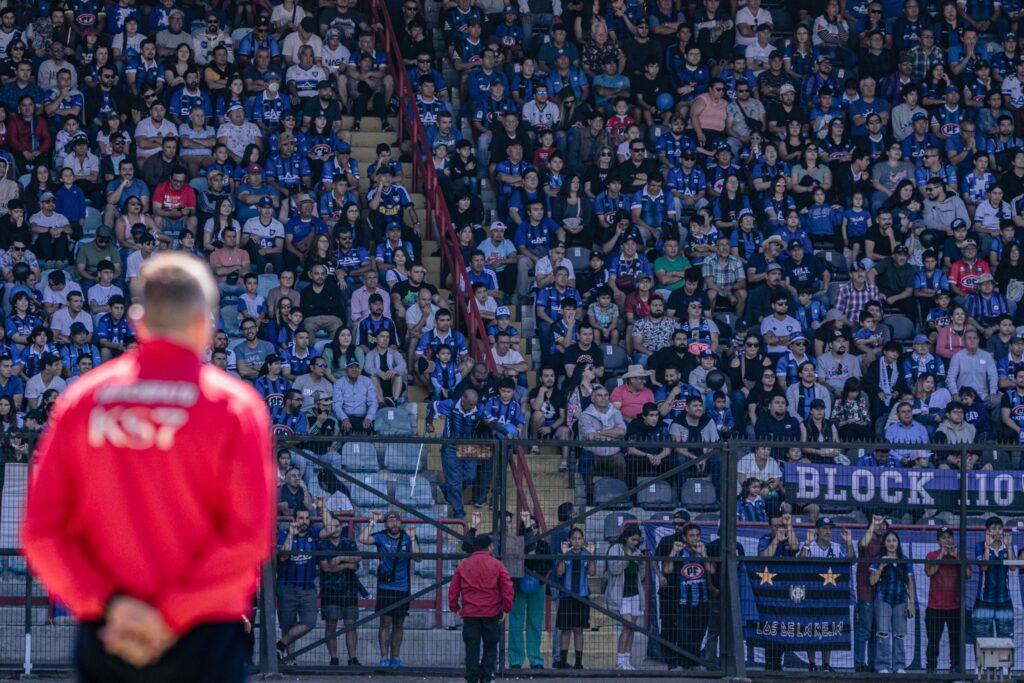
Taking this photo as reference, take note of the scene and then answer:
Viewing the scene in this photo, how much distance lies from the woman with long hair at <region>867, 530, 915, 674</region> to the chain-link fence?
18 millimetres

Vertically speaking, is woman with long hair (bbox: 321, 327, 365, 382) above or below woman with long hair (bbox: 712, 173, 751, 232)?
below

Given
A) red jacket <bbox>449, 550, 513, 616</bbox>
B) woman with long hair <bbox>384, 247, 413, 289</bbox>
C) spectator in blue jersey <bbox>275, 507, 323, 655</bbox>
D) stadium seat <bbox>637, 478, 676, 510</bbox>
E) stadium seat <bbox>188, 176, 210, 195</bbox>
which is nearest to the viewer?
red jacket <bbox>449, 550, 513, 616</bbox>

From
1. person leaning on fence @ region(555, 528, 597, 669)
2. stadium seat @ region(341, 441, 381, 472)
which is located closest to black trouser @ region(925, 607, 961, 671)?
person leaning on fence @ region(555, 528, 597, 669)

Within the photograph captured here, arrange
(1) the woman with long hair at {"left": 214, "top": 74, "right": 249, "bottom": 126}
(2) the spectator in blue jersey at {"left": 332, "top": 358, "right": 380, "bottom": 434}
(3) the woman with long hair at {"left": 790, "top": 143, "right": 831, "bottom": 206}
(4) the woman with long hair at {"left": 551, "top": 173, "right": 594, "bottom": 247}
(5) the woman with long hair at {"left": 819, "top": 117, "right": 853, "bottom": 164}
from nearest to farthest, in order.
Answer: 1. (2) the spectator in blue jersey at {"left": 332, "top": 358, "right": 380, "bottom": 434}
2. (4) the woman with long hair at {"left": 551, "top": 173, "right": 594, "bottom": 247}
3. (1) the woman with long hair at {"left": 214, "top": 74, "right": 249, "bottom": 126}
4. (3) the woman with long hair at {"left": 790, "top": 143, "right": 831, "bottom": 206}
5. (5) the woman with long hair at {"left": 819, "top": 117, "right": 853, "bottom": 164}

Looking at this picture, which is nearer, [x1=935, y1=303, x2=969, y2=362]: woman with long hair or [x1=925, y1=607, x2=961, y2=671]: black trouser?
[x1=925, y1=607, x2=961, y2=671]: black trouser

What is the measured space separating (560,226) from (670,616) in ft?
21.9

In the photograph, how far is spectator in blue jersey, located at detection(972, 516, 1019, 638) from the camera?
50.2 feet

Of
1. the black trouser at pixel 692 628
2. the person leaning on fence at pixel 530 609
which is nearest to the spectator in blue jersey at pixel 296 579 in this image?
the person leaning on fence at pixel 530 609

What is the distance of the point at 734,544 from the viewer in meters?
15.3

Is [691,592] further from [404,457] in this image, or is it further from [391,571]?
[404,457]

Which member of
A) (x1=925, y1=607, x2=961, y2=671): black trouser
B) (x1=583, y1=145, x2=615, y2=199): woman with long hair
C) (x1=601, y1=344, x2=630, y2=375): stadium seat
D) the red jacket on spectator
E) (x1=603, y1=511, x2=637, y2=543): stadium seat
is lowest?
(x1=925, y1=607, x2=961, y2=671): black trouser

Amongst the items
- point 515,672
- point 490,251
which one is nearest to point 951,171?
point 490,251

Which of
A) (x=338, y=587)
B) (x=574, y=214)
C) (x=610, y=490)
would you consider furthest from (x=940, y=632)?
(x=574, y=214)

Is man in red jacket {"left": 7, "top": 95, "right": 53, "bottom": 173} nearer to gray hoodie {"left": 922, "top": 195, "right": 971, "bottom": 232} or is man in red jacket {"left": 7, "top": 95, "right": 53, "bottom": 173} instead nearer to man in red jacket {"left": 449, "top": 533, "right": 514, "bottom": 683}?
man in red jacket {"left": 449, "top": 533, "right": 514, "bottom": 683}
